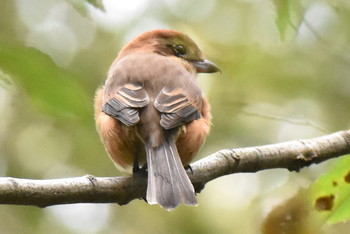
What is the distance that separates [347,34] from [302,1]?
3350 mm

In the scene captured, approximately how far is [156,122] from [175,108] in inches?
6.3

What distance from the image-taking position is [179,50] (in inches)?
183

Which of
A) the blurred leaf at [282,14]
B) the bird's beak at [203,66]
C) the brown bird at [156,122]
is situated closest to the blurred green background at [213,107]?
the bird's beak at [203,66]

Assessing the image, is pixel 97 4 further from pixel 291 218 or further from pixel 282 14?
pixel 291 218

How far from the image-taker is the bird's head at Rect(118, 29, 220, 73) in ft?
15.1

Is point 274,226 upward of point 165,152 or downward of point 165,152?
downward

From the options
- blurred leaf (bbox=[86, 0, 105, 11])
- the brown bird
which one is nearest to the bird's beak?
the brown bird

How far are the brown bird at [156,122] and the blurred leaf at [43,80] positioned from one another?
73 centimetres

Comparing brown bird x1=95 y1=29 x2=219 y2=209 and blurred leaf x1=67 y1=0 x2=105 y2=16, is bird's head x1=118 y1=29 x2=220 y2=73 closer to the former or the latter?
brown bird x1=95 y1=29 x2=219 y2=209

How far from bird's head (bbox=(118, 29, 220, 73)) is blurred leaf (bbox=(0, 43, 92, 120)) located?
2.22 metres

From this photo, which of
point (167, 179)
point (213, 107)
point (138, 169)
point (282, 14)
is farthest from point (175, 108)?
point (213, 107)

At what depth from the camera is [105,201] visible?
9.14 ft

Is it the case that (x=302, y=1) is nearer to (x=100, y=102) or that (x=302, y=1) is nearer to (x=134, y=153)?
(x=134, y=153)

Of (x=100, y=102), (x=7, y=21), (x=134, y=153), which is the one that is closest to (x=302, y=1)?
(x=134, y=153)
